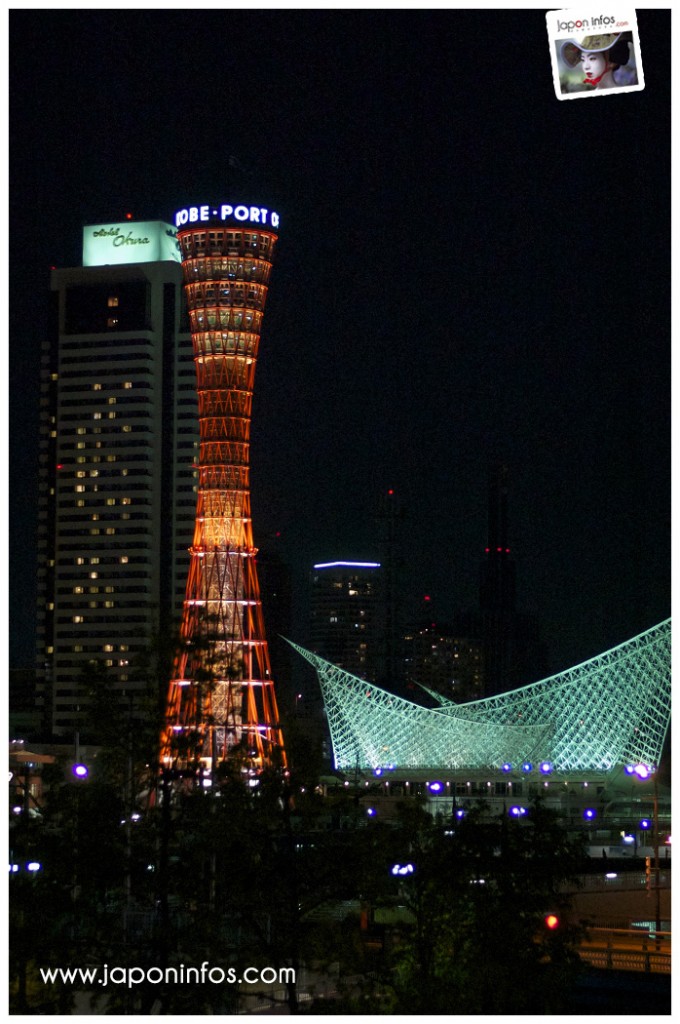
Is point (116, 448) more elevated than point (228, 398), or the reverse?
point (116, 448)

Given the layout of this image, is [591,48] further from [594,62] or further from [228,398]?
[228,398]

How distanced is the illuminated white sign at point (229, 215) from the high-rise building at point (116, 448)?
2482 inches

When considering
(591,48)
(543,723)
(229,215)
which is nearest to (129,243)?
(543,723)

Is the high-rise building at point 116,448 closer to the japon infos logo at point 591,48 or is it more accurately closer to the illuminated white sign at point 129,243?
the illuminated white sign at point 129,243

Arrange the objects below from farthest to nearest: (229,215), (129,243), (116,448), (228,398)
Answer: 1. (116,448)
2. (129,243)
3. (229,215)
4. (228,398)

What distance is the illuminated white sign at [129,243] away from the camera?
12962 centimetres

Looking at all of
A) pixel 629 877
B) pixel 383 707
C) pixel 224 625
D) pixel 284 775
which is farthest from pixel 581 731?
pixel 284 775

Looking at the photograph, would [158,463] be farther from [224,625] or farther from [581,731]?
[224,625]

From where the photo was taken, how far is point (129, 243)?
131 m

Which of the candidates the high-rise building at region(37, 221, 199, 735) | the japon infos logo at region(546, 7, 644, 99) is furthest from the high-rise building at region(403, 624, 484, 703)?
the japon infos logo at region(546, 7, 644, 99)

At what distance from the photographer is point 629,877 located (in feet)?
151

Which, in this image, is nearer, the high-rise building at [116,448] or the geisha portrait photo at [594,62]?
the geisha portrait photo at [594,62]

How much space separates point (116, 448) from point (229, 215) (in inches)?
2833

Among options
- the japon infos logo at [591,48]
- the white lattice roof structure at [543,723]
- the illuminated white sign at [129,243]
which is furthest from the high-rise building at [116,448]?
the japon infos logo at [591,48]
